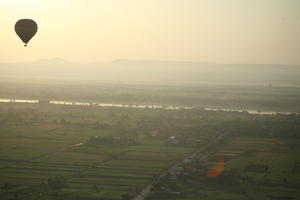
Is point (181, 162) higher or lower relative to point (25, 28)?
lower

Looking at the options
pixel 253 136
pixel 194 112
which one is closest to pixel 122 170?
pixel 253 136

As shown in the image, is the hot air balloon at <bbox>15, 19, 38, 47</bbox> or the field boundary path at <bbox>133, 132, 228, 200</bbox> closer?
the field boundary path at <bbox>133, 132, 228, 200</bbox>

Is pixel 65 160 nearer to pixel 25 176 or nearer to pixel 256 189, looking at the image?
pixel 25 176

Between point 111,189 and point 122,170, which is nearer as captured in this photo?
point 111,189

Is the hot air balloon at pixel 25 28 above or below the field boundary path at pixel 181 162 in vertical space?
above

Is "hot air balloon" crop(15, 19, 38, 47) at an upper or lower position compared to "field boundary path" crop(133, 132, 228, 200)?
upper

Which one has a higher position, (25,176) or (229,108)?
(229,108)

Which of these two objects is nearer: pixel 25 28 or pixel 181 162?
pixel 25 28

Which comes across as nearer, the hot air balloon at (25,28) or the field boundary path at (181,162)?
the field boundary path at (181,162)
